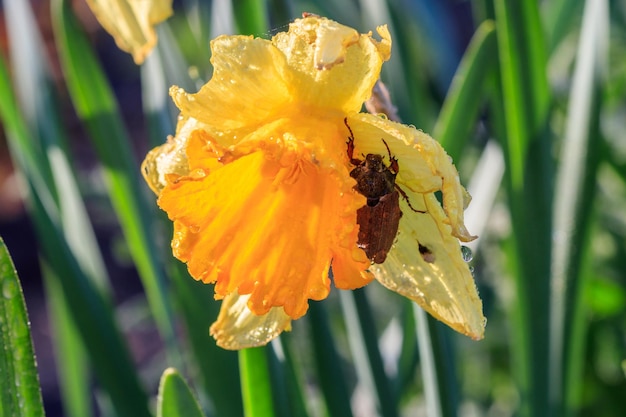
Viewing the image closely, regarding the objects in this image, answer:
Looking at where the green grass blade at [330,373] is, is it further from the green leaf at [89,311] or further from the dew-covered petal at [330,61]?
the dew-covered petal at [330,61]

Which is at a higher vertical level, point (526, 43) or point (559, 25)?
point (526, 43)

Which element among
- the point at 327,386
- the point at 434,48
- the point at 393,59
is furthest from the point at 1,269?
the point at 434,48

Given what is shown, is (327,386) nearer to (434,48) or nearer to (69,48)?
(69,48)

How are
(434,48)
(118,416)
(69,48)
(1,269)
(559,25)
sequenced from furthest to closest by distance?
(434,48)
(559,25)
(69,48)
(118,416)
(1,269)

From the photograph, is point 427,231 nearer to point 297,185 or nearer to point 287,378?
point 297,185

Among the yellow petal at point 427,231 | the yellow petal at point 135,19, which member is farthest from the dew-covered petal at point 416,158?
the yellow petal at point 135,19

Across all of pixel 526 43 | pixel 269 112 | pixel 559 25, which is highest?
pixel 269 112
